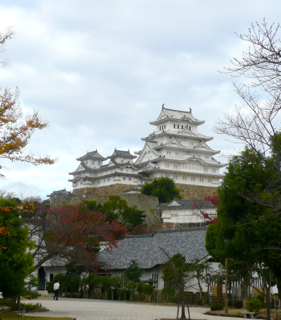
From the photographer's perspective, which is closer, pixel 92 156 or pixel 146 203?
pixel 146 203

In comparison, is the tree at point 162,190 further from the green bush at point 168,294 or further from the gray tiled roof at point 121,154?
the green bush at point 168,294

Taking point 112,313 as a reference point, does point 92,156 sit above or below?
above

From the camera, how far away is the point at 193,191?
69.4 m

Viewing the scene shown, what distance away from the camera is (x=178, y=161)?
6919 cm

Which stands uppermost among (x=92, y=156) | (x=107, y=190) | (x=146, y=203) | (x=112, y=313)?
(x=92, y=156)

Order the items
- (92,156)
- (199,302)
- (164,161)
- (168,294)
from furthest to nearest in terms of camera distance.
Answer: (92,156) < (164,161) < (168,294) < (199,302)

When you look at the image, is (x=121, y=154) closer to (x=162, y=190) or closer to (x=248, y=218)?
(x=162, y=190)

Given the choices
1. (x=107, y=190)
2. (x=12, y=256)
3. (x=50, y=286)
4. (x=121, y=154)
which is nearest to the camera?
(x=12, y=256)

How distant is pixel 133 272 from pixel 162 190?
34.1 m

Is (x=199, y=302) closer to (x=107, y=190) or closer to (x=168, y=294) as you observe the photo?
(x=168, y=294)

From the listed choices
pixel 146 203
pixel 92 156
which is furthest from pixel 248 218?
pixel 92 156

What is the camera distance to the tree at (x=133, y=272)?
87.8ft

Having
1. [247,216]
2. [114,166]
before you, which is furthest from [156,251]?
[114,166]

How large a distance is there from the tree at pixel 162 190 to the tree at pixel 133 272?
108ft
